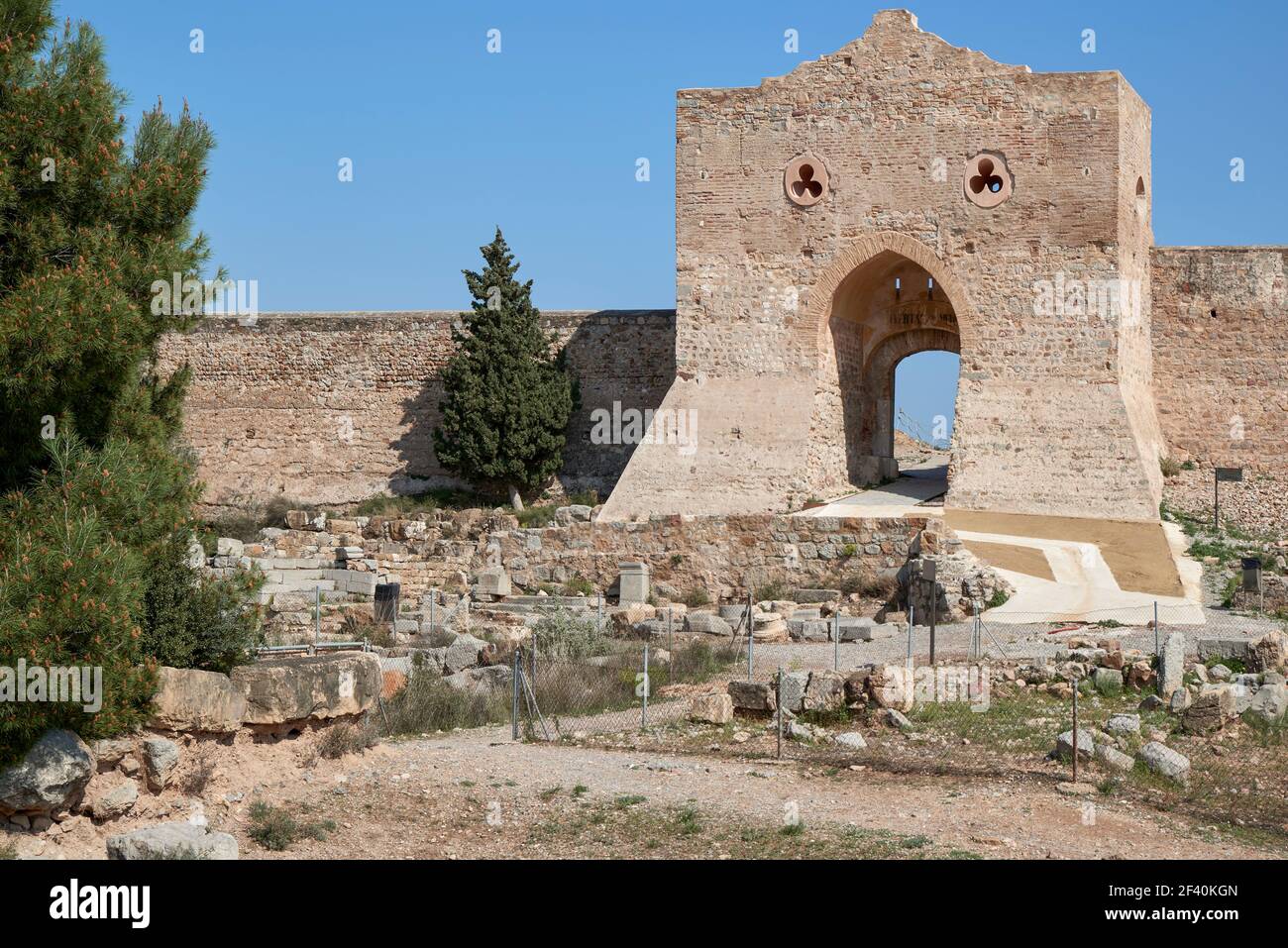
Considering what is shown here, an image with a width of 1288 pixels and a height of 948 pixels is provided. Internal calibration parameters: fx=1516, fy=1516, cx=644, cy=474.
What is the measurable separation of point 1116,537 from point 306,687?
13.3 m

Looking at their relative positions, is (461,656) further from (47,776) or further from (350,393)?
(350,393)

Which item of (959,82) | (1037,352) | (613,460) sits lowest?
(613,460)

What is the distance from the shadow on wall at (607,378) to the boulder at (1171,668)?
1504cm

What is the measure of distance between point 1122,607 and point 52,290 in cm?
1206

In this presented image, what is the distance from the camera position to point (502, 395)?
25.8m

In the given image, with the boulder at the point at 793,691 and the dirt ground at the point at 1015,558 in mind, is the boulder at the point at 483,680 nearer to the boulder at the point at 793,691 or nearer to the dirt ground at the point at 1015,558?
the boulder at the point at 793,691

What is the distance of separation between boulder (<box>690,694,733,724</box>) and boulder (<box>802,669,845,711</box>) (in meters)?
0.56

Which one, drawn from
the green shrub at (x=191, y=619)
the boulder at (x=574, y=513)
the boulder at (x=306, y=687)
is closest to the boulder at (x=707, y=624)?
the boulder at (x=574, y=513)

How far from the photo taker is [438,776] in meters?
8.95

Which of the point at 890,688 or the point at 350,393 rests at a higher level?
the point at 350,393

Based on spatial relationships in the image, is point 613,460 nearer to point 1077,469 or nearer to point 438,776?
point 1077,469

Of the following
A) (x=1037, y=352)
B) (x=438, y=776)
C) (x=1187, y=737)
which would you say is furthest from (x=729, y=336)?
(x=438, y=776)

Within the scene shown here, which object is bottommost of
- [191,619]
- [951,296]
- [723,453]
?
[191,619]

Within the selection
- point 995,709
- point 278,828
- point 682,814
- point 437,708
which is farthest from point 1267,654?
point 278,828
